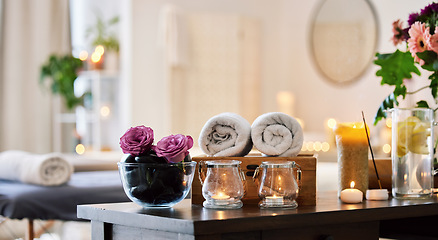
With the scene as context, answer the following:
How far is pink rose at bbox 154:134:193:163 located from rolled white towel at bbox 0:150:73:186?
4.10ft

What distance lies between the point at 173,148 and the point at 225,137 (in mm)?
199

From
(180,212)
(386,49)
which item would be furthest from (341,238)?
(386,49)

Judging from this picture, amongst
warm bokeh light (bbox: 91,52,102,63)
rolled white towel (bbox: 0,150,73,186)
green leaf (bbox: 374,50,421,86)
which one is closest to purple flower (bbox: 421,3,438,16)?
green leaf (bbox: 374,50,421,86)

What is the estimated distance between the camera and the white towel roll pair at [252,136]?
1.35 metres

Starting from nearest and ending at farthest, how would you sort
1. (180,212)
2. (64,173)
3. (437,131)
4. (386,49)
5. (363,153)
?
(180,212) < (363,153) < (437,131) < (64,173) < (386,49)

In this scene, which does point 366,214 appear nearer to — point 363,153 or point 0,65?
point 363,153

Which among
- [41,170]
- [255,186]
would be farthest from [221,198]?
[41,170]

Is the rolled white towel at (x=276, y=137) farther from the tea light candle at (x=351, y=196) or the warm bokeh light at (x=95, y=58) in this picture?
the warm bokeh light at (x=95, y=58)

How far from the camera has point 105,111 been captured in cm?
534

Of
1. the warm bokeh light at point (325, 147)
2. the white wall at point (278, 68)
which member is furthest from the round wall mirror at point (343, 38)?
the warm bokeh light at point (325, 147)

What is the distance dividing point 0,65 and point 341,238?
4.50 meters

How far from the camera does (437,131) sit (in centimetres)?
171

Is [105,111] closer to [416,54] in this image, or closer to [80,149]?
[80,149]

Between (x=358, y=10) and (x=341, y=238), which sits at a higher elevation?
(x=358, y=10)
